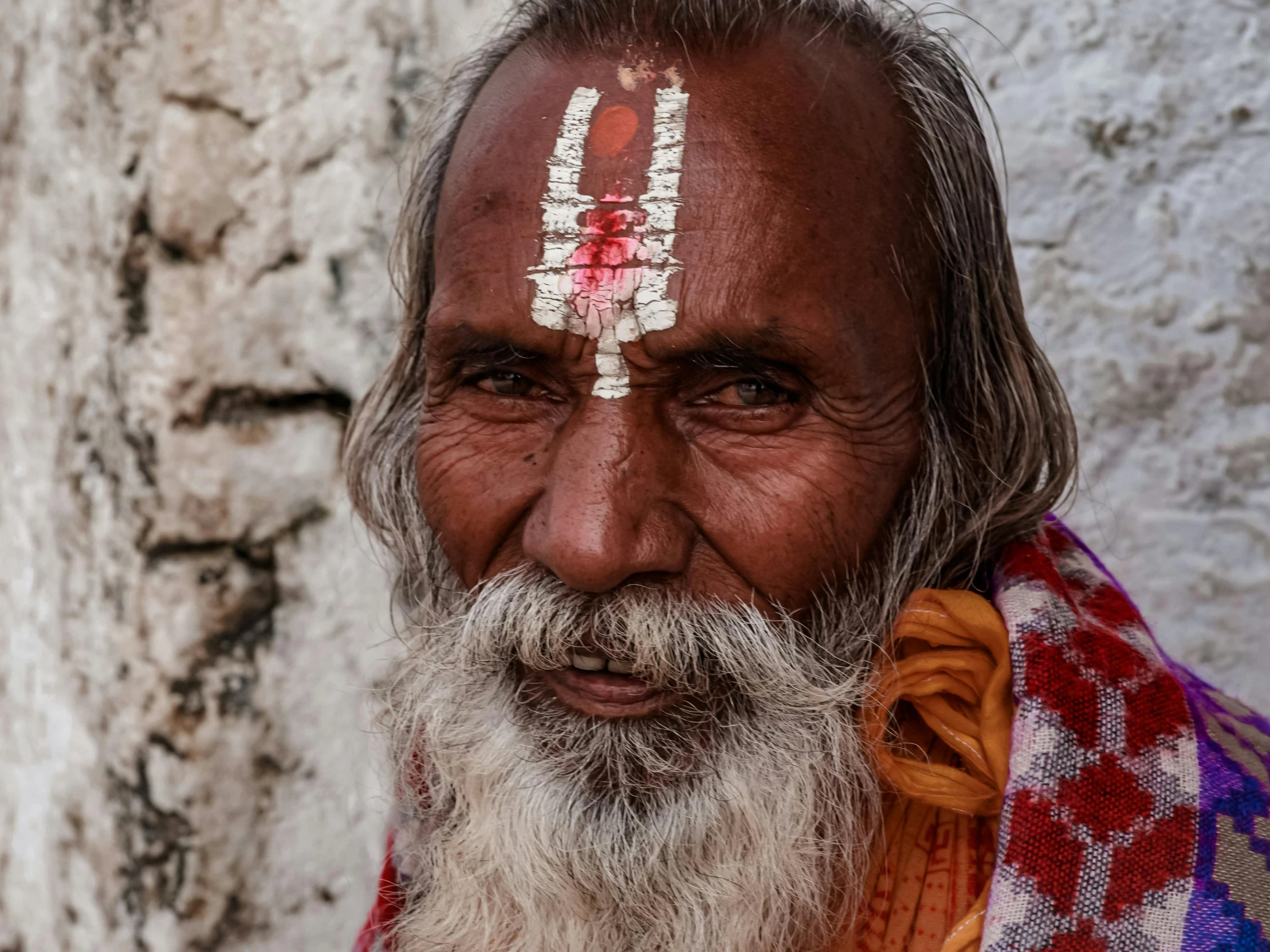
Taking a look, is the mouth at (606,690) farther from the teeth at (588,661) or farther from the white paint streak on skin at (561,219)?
the white paint streak on skin at (561,219)

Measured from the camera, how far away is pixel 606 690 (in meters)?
1.37

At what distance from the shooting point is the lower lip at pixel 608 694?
1354 mm

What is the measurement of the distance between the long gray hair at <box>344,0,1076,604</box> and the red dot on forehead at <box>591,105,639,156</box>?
107 millimetres

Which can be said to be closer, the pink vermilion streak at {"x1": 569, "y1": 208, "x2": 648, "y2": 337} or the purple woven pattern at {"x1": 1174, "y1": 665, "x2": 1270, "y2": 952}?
the purple woven pattern at {"x1": 1174, "y1": 665, "x2": 1270, "y2": 952}

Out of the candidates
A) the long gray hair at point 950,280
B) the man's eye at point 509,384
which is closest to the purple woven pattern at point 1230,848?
the long gray hair at point 950,280

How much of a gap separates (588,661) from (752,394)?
0.36 meters

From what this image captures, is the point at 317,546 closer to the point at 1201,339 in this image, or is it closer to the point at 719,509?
the point at 719,509

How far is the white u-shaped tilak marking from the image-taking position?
132cm

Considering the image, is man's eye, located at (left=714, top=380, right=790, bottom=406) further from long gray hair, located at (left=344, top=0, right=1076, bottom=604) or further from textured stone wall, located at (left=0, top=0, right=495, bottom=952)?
textured stone wall, located at (left=0, top=0, right=495, bottom=952)

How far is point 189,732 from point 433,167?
1.16m

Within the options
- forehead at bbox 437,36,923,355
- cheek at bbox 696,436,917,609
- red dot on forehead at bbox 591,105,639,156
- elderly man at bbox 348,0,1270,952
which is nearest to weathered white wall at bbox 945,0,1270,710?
elderly man at bbox 348,0,1270,952

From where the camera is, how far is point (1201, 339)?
6.62ft

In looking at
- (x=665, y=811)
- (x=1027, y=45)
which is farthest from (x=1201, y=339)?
(x=665, y=811)

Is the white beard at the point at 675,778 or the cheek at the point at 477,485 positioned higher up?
the cheek at the point at 477,485
